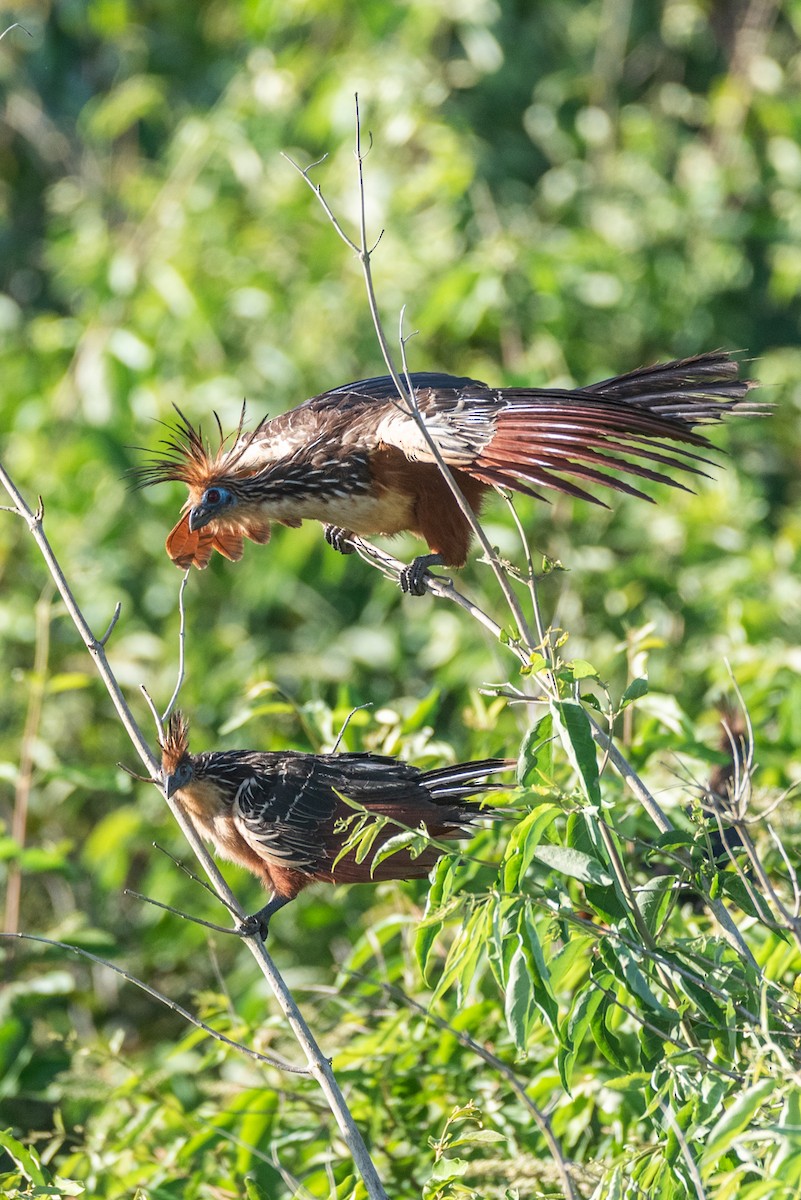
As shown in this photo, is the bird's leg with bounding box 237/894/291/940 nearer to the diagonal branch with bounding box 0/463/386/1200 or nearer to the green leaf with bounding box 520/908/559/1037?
the diagonal branch with bounding box 0/463/386/1200

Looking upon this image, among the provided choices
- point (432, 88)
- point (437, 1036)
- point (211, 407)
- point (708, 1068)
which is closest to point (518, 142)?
point (432, 88)

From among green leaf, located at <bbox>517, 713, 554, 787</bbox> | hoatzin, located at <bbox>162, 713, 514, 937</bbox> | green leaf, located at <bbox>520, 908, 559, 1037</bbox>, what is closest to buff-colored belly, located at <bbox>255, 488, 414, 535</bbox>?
hoatzin, located at <bbox>162, 713, 514, 937</bbox>

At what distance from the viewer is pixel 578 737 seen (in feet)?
5.37

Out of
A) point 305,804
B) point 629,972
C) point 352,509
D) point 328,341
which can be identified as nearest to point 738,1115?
point 629,972

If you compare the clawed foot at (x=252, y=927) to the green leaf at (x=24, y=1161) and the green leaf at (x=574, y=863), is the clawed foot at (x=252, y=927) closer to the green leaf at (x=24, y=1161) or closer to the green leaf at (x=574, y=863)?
the green leaf at (x=24, y=1161)

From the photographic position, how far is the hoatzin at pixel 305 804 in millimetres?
1980

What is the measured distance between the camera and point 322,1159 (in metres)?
2.38

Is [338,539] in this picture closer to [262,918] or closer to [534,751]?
[262,918]

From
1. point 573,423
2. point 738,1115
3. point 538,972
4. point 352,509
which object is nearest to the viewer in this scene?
point 738,1115

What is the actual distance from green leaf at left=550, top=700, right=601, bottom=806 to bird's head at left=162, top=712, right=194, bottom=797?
2.20 feet

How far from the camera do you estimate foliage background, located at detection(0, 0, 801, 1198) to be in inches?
173

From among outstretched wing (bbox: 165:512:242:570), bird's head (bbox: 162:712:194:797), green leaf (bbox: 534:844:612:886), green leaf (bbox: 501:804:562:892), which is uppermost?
outstretched wing (bbox: 165:512:242:570)

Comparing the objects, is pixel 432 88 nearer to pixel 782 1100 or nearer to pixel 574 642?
pixel 574 642

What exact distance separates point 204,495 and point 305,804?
65cm
